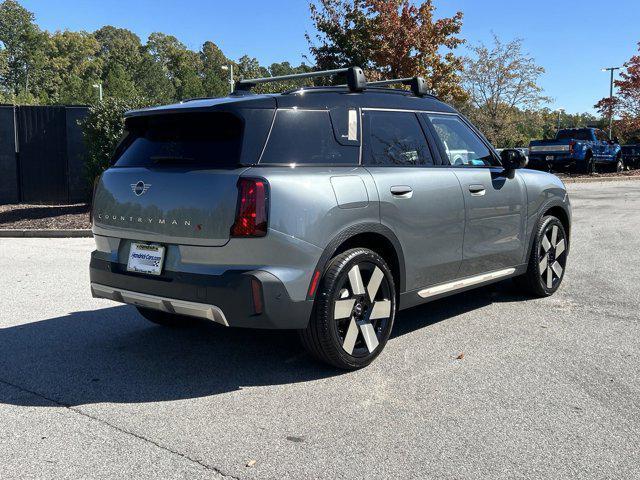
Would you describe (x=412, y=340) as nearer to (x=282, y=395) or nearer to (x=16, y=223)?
(x=282, y=395)

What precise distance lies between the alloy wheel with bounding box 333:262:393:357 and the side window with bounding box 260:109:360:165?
2.48ft

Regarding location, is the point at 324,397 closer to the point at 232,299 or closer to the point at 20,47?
the point at 232,299

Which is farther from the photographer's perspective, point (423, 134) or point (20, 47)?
point (20, 47)

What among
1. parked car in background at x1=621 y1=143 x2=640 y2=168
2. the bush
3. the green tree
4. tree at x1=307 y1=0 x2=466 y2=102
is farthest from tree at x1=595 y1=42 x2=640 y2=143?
the green tree

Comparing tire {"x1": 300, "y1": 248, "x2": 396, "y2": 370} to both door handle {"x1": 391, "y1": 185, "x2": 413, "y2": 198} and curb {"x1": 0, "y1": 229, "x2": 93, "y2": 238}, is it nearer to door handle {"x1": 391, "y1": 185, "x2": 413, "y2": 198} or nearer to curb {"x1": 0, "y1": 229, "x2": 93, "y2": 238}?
door handle {"x1": 391, "y1": 185, "x2": 413, "y2": 198}

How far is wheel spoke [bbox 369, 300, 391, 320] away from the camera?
4.31 meters

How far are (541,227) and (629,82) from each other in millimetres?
32160

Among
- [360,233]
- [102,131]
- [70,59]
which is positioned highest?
[70,59]

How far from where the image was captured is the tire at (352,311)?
13.0ft

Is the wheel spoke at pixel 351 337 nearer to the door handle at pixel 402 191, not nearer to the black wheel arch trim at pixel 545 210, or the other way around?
the door handle at pixel 402 191

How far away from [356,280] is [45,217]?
10960 millimetres

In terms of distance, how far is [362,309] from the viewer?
4.25 m

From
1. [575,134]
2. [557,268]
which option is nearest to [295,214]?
[557,268]

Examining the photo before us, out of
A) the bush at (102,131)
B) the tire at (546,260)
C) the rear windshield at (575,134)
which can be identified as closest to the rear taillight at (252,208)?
the tire at (546,260)
